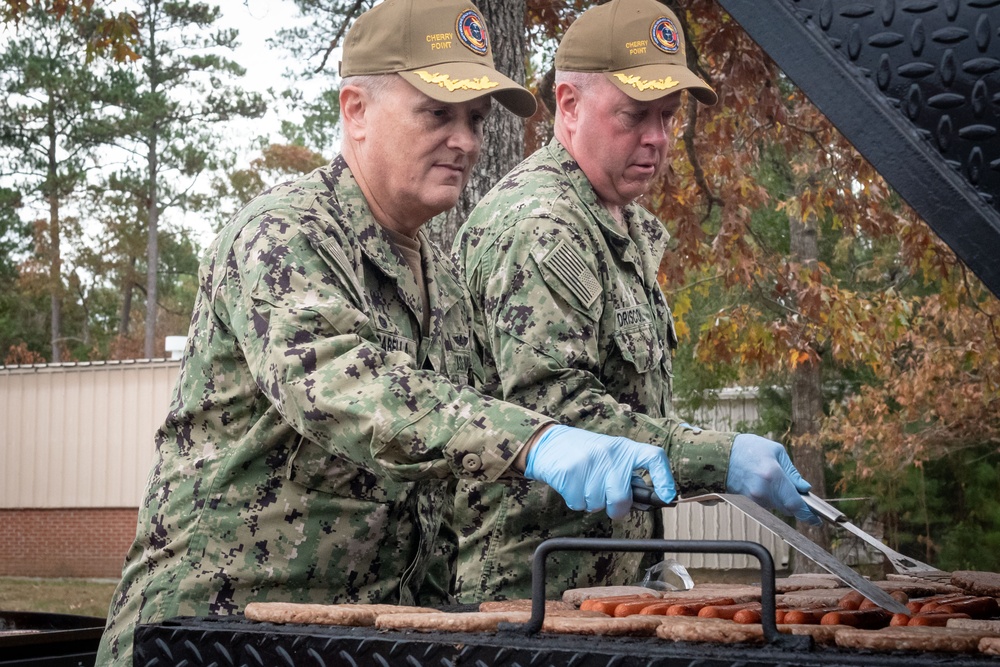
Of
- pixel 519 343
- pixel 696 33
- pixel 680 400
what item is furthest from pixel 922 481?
pixel 519 343

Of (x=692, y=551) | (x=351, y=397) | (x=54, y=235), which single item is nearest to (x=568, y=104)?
(x=351, y=397)

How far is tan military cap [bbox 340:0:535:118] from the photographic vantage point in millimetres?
2463

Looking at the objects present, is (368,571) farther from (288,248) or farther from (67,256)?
(67,256)

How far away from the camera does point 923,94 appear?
1345mm

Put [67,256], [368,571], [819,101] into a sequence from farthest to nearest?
1. [67,256]
2. [368,571]
3. [819,101]

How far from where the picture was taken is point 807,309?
9977 mm

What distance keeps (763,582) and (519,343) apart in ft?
4.49

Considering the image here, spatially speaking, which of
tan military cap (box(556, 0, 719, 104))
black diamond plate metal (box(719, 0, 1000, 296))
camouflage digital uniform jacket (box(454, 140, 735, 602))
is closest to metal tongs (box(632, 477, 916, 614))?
camouflage digital uniform jacket (box(454, 140, 735, 602))

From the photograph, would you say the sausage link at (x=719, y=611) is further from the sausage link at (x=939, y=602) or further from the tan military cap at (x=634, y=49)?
the tan military cap at (x=634, y=49)

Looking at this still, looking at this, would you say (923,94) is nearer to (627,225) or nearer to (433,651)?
(433,651)

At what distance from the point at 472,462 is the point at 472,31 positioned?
40.6 inches

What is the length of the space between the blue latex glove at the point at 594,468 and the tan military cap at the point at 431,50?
31.7 inches

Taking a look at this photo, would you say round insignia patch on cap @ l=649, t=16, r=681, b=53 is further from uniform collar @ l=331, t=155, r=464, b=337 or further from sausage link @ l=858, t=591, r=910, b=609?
sausage link @ l=858, t=591, r=910, b=609

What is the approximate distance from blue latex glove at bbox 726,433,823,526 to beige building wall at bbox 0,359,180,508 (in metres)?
15.8
